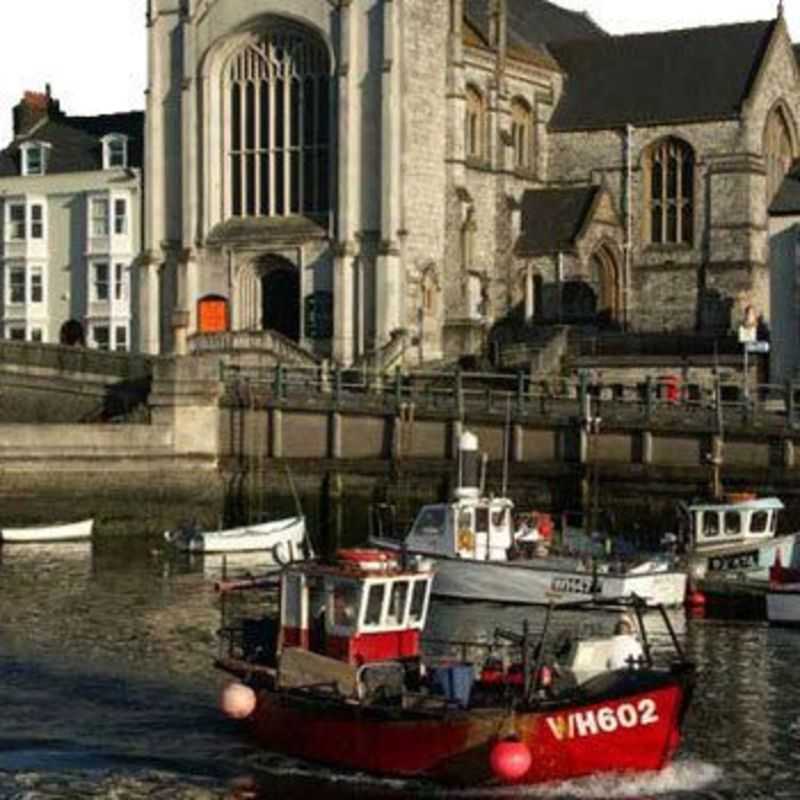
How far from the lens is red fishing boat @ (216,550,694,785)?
1222 inches

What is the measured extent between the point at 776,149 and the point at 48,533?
47711mm

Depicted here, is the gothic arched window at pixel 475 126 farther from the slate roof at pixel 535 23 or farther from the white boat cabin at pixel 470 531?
the white boat cabin at pixel 470 531

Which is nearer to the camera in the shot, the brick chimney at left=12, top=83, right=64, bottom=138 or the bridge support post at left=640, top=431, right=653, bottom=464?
the bridge support post at left=640, top=431, right=653, bottom=464

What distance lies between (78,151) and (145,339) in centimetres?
1239

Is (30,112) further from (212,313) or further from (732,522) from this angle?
(732,522)

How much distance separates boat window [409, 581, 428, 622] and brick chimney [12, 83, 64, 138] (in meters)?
76.2

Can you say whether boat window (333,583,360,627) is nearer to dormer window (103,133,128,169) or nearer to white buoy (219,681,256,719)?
white buoy (219,681,256,719)

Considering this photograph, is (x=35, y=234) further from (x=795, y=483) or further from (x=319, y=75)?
(x=795, y=483)

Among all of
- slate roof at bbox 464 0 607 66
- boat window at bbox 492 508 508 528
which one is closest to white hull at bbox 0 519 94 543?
boat window at bbox 492 508 508 528

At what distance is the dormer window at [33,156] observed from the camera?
10300 centimetres

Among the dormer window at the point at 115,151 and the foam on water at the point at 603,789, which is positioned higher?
the dormer window at the point at 115,151

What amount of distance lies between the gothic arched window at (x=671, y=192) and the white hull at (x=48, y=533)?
4095 cm

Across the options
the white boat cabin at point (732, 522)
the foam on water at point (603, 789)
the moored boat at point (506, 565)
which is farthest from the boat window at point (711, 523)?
the foam on water at point (603, 789)

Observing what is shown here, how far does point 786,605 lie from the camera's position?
158ft
